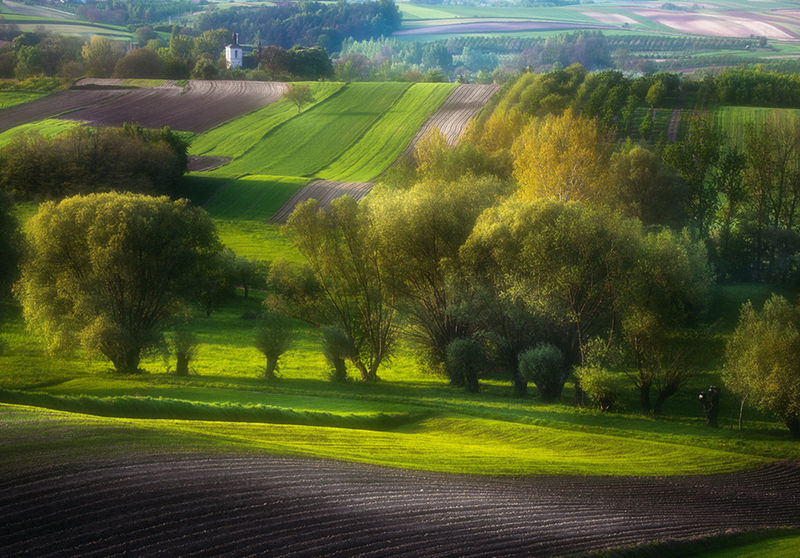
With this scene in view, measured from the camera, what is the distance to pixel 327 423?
115 ft

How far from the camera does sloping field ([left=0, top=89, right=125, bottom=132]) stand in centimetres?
12753

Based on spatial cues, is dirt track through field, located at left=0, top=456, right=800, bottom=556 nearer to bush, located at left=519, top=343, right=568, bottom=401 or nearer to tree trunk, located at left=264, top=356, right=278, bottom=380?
bush, located at left=519, top=343, right=568, bottom=401

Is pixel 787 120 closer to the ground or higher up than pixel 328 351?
higher up

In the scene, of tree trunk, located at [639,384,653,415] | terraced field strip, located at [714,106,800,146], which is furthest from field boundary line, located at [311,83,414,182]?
tree trunk, located at [639,384,653,415]

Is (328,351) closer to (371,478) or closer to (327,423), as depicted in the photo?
(327,423)

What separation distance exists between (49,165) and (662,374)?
8379 centimetres

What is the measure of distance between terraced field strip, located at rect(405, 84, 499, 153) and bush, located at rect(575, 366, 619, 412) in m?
82.8

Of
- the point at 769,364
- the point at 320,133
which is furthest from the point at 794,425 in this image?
the point at 320,133

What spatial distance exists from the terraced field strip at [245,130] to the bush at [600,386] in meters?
98.4

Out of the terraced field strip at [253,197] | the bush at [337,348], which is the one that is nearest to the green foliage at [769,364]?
the bush at [337,348]

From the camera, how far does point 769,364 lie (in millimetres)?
37750

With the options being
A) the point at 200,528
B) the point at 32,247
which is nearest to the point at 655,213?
the point at 32,247

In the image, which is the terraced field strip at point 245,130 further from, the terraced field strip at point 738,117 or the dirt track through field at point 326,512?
the dirt track through field at point 326,512

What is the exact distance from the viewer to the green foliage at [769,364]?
36594 mm
